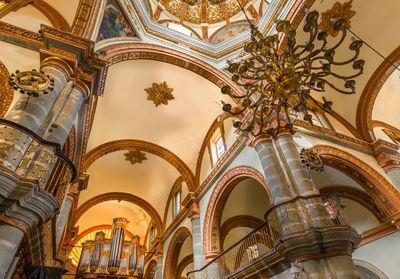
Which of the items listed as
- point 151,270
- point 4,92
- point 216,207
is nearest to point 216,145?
point 216,207

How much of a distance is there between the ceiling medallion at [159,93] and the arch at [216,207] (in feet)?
14.4

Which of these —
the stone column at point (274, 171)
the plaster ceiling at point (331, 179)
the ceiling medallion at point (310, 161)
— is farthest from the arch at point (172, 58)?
the plaster ceiling at point (331, 179)

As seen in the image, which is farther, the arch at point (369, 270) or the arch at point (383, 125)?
the arch at point (383, 125)

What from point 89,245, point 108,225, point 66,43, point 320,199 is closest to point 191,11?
A: point 66,43

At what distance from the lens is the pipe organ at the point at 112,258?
13.0 m

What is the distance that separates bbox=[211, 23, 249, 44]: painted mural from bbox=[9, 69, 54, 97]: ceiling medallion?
9.09 metres

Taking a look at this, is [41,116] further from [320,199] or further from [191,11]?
[191,11]

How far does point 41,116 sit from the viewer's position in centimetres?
457

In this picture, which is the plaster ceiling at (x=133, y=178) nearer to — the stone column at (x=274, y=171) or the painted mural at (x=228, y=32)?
the painted mural at (x=228, y=32)

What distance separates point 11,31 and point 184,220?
9913mm

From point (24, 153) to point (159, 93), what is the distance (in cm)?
772

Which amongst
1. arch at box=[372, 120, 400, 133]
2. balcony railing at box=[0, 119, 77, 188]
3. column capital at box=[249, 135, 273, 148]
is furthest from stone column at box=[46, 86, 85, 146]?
arch at box=[372, 120, 400, 133]

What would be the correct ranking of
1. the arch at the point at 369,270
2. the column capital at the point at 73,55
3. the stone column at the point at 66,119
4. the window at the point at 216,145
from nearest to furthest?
the stone column at the point at 66,119, the column capital at the point at 73,55, the arch at the point at 369,270, the window at the point at 216,145

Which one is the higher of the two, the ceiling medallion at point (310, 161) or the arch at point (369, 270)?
the ceiling medallion at point (310, 161)
